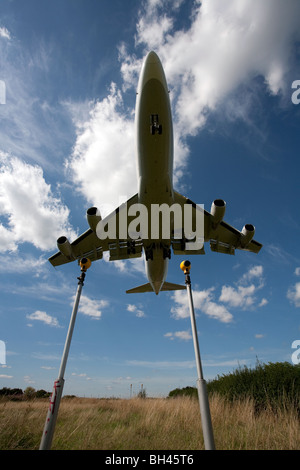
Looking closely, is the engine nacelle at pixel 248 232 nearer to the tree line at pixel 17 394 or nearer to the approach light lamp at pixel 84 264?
the approach light lamp at pixel 84 264

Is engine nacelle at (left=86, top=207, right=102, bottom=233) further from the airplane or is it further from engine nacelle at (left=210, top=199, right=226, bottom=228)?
engine nacelle at (left=210, top=199, right=226, bottom=228)

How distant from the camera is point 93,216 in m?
11.5

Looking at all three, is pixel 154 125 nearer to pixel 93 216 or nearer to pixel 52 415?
pixel 93 216

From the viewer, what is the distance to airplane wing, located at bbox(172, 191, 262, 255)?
13094 millimetres

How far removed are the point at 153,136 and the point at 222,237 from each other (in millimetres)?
7610

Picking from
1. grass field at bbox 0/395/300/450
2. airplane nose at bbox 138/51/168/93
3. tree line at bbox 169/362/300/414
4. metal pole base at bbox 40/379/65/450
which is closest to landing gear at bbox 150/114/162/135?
airplane nose at bbox 138/51/168/93

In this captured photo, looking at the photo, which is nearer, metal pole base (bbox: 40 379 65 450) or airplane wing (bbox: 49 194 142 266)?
metal pole base (bbox: 40 379 65 450)

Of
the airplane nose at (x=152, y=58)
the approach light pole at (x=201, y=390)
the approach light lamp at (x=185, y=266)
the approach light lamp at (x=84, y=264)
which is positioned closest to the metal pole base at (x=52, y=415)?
the approach light pole at (x=201, y=390)

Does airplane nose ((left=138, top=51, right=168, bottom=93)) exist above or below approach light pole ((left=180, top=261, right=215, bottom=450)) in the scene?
above

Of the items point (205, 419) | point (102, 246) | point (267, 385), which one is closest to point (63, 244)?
point (102, 246)

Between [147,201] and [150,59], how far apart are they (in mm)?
6028

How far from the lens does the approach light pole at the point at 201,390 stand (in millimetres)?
3895

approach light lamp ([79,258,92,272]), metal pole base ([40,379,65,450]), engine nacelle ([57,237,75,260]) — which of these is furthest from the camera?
engine nacelle ([57,237,75,260])
